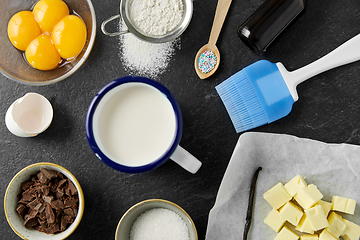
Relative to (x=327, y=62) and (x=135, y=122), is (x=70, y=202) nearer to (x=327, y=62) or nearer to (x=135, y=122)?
(x=135, y=122)

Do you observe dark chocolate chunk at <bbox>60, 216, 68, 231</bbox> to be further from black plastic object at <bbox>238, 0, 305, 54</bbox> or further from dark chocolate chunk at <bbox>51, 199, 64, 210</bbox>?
black plastic object at <bbox>238, 0, 305, 54</bbox>

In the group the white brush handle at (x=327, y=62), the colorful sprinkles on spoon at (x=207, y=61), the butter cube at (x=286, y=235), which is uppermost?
the colorful sprinkles on spoon at (x=207, y=61)

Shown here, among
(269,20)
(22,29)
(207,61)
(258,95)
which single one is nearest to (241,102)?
(258,95)

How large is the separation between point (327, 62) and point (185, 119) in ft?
1.87

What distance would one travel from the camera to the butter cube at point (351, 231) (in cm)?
105

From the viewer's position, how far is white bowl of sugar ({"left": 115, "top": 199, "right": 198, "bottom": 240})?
1.02 meters

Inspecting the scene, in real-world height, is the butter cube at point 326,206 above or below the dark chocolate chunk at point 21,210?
below

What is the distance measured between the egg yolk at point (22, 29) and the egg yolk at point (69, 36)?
0.23ft

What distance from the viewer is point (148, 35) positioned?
41.6 inches

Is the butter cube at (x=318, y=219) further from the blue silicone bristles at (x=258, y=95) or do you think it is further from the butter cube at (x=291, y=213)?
the blue silicone bristles at (x=258, y=95)

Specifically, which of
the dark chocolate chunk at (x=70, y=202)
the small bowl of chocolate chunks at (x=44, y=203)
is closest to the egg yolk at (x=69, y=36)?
the small bowl of chocolate chunks at (x=44, y=203)

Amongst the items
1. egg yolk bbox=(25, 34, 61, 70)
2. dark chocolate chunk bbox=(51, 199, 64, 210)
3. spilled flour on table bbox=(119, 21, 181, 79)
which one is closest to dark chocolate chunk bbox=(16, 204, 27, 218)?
dark chocolate chunk bbox=(51, 199, 64, 210)

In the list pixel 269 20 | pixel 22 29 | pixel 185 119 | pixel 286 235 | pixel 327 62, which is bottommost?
pixel 286 235

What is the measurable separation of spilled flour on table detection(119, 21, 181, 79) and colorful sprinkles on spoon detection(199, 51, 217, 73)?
0.36ft
